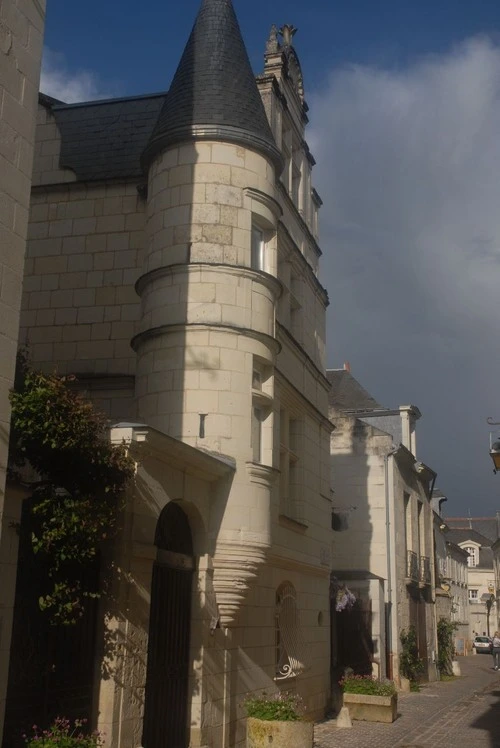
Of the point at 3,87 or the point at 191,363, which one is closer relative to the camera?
the point at 3,87

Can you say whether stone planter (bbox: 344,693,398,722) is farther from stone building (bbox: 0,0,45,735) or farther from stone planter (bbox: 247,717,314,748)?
stone building (bbox: 0,0,45,735)

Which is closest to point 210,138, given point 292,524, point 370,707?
point 292,524

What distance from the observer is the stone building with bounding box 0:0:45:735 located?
682cm

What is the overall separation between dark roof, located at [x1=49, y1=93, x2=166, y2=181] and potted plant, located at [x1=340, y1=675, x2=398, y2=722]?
1054 cm

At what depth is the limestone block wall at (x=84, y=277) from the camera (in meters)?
14.0

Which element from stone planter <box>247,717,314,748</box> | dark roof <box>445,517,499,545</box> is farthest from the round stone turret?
dark roof <box>445,517,499,545</box>

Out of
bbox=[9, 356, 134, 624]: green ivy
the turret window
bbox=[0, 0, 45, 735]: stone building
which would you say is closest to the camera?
bbox=[0, 0, 45, 735]: stone building

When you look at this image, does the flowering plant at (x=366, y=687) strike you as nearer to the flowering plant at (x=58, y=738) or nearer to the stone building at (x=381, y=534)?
the stone building at (x=381, y=534)

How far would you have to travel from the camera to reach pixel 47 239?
48.4ft

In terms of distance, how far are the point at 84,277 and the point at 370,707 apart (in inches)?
381

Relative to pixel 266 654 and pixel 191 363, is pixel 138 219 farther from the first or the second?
pixel 266 654

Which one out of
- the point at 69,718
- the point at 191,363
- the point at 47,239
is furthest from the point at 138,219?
the point at 69,718

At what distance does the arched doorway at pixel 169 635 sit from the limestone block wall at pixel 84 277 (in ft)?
12.5

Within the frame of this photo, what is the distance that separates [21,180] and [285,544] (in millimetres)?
9073
